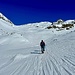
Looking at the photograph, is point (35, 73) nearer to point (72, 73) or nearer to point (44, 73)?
point (44, 73)

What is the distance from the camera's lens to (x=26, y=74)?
942cm

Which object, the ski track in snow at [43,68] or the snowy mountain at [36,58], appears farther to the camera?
the snowy mountain at [36,58]

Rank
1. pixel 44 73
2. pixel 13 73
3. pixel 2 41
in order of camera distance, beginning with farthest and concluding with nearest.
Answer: pixel 2 41 < pixel 13 73 < pixel 44 73

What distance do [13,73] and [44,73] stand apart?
1833 millimetres

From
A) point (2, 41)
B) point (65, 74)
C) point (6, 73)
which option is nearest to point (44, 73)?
point (65, 74)

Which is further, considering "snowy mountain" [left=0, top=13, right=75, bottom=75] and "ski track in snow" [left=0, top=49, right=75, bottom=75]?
"snowy mountain" [left=0, top=13, right=75, bottom=75]

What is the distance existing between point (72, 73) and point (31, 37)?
41.8 m

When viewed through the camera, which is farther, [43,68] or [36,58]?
[36,58]

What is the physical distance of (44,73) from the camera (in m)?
9.23

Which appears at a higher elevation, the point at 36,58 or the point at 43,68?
the point at 43,68

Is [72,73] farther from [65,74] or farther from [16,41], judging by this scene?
[16,41]

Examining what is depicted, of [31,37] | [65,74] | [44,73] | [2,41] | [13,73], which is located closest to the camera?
[65,74]

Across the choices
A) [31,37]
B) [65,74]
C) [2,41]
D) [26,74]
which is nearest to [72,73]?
[65,74]

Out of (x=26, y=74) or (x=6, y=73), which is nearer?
(x=26, y=74)
